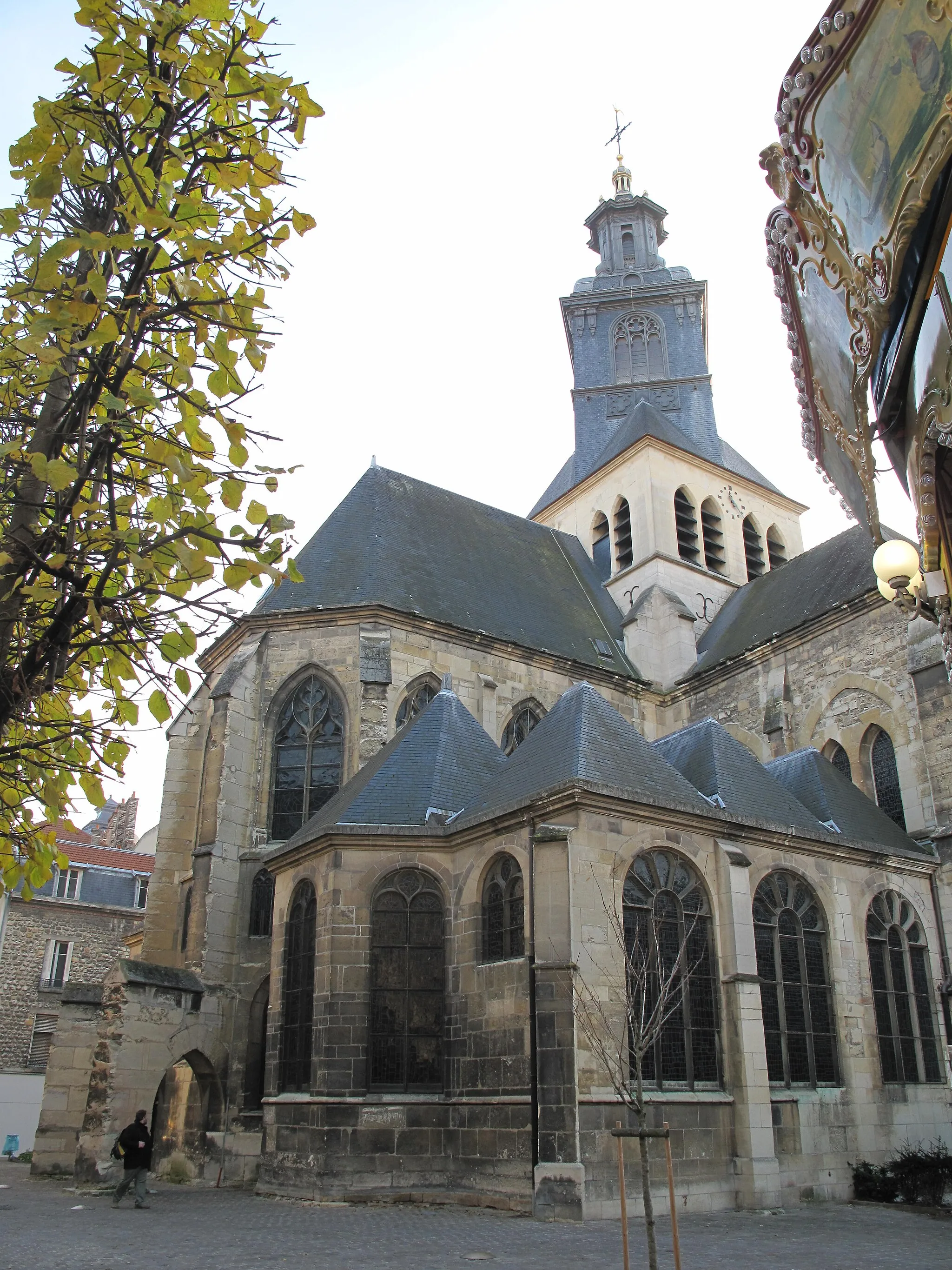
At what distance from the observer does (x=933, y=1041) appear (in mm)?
13836

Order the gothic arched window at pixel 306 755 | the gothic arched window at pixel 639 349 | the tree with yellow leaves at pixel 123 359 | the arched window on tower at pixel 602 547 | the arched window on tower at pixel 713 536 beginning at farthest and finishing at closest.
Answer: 1. the gothic arched window at pixel 639 349
2. the arched window on tower at pixel 602 547
3. the arched window on tower at pixel 713 536
4. the gothic arched window at pixel 306 755
5. the tree with yellow leaves at pixel 123 359

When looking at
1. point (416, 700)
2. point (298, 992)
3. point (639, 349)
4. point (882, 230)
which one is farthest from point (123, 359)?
point (639, 349)

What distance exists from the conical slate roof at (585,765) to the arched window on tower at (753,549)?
15055 mm

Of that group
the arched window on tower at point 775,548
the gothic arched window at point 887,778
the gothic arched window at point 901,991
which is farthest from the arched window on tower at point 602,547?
the gothic arched window at point 901,991

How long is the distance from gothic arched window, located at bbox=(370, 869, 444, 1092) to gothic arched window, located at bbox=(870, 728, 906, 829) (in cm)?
814

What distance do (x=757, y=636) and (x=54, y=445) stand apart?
1886 centimetres

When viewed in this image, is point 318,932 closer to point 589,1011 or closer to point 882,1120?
point 589,1011

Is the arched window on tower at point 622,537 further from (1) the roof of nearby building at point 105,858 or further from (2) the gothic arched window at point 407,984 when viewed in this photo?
(1) the roof of nearby building at point 105,858

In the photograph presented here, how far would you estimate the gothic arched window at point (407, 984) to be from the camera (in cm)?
1217

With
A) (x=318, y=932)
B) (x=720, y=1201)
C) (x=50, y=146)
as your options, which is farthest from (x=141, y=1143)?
(x=50, y=146)

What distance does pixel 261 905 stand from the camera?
658 inches

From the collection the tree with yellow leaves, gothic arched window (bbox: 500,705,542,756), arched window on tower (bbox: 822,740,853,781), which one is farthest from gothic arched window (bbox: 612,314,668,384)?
the tree with yellow leaves

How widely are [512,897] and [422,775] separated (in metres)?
2.67

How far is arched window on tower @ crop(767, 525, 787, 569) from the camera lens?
28250 millimetres
